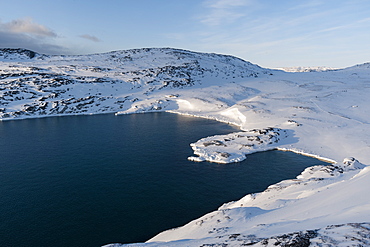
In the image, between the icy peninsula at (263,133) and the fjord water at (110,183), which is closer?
the icy peninsula at (263,133)

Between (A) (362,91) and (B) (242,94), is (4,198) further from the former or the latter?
(A) (362,91)

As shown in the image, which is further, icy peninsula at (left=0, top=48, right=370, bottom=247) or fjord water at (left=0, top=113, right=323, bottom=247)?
fjord water at (left=0, top=113, right=323, bottom=247)

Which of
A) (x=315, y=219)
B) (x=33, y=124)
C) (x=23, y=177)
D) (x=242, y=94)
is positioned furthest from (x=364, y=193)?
(x=242, y=94)

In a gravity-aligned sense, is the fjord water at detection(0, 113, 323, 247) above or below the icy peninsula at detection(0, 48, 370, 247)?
below

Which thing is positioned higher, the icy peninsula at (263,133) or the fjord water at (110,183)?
the icy peninsula at (263,133)

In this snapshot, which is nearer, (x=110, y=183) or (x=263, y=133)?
(x=110, y=183)
